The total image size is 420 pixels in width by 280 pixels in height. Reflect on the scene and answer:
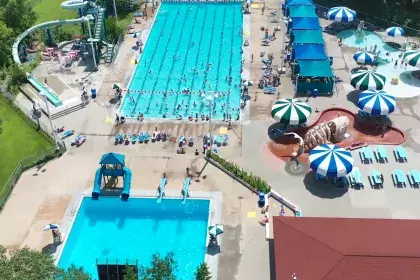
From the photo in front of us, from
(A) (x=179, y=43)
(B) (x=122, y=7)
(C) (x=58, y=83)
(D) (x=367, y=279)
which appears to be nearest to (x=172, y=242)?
(D) (x=367, y=279)

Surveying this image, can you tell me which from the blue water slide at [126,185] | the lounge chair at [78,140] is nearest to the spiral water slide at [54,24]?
the lounge chair at [78,140]

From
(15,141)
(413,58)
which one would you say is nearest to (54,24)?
(15,141)

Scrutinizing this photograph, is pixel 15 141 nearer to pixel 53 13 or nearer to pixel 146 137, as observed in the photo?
pixel 146 137

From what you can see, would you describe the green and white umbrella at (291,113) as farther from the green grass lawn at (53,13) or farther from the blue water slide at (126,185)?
the green grass lawn at (53,13)

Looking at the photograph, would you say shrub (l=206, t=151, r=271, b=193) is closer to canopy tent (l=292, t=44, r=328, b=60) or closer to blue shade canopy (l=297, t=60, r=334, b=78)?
blue shade canopy (l=297, t=60, r=334, b=78)

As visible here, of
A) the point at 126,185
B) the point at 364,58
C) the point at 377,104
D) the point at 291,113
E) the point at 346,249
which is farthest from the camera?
the point at 364,58

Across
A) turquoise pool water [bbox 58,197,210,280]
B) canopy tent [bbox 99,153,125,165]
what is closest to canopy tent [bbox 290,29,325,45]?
turquoise pool water [bbox 58,197,210,280]

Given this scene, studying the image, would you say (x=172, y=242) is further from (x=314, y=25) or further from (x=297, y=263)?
(x=314, y=25)
